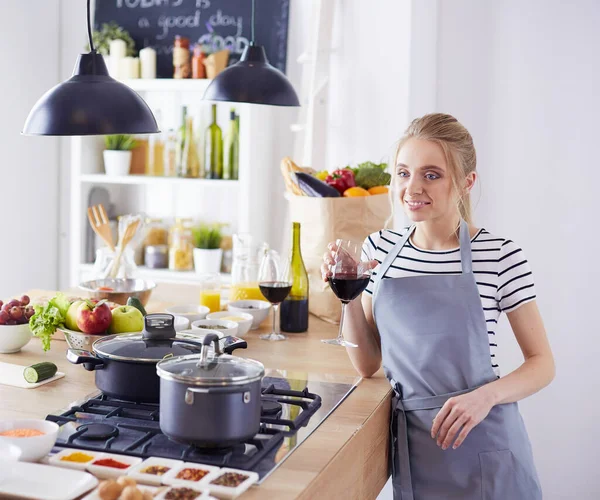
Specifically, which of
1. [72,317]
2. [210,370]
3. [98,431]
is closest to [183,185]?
[72,317]

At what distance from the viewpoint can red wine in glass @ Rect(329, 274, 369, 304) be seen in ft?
6.25

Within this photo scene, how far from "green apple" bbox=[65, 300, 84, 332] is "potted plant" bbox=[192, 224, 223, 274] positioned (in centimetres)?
198

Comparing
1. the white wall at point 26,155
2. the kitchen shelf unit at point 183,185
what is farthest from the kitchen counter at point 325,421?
the white wall at point 26,155

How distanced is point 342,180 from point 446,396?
0.98 meters

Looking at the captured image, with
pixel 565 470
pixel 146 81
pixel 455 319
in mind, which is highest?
pixel 146 81

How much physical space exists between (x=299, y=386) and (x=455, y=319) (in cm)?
39

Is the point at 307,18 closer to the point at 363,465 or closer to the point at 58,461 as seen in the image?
the point at 363,465

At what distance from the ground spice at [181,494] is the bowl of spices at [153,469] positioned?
0.04m

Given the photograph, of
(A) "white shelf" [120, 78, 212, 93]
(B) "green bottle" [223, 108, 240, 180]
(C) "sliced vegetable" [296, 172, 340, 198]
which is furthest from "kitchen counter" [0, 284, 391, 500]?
(A) "white shelf" [120, 78, 212, 93]

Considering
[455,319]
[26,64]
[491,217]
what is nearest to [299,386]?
[455,319]

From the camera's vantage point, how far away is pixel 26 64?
14.1 feet

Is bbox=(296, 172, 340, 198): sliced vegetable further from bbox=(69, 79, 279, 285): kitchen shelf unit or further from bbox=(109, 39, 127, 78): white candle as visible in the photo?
bbox=(109, 39, 127, 78): white candle

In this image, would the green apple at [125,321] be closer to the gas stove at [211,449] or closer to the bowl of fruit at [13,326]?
the bowl of fruit at [13,326]

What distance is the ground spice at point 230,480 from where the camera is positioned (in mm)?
1274
